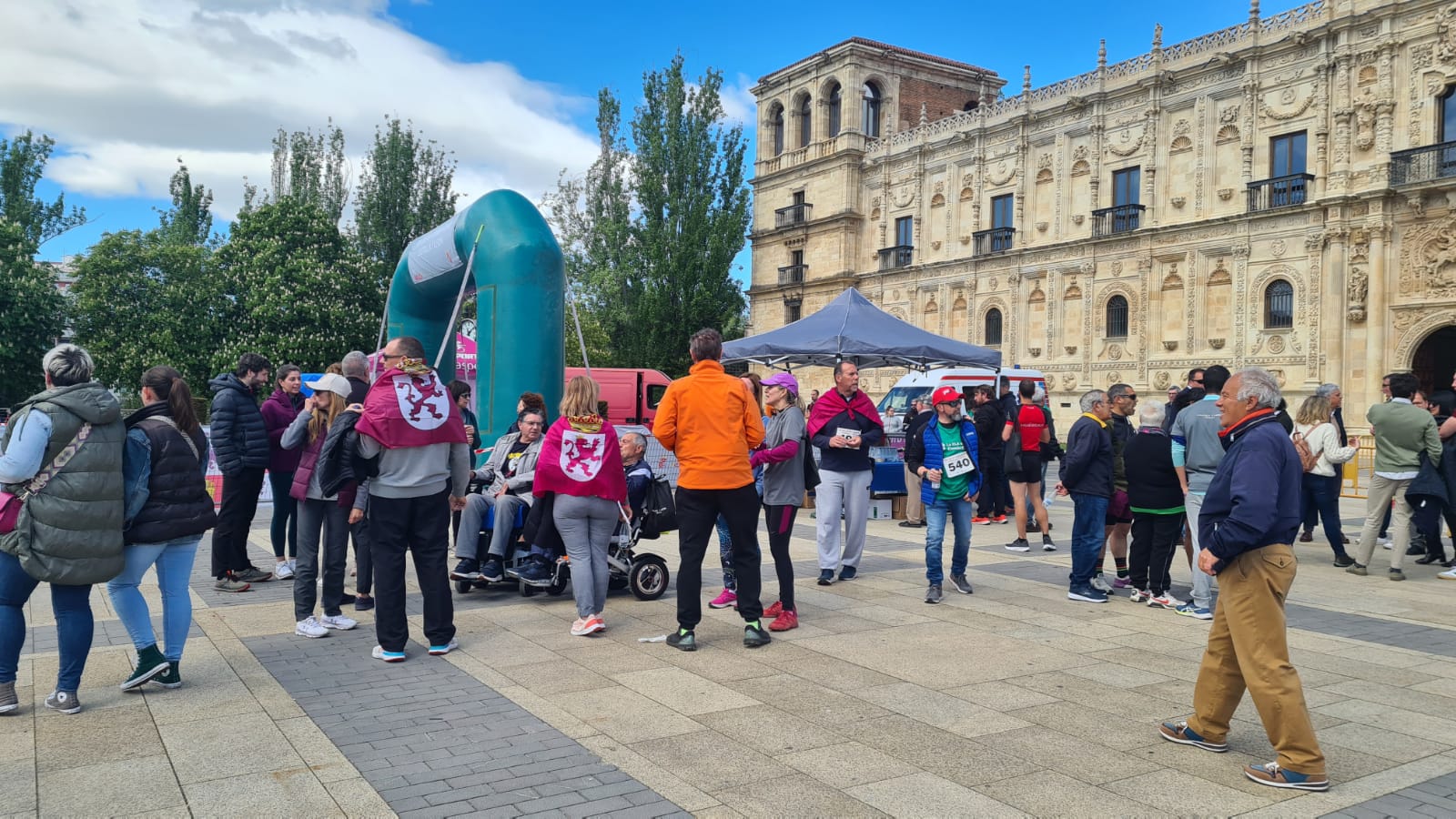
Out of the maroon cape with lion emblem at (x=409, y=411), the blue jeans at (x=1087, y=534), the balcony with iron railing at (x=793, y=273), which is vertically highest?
the balcony with iron railing at (x=793, y=273)

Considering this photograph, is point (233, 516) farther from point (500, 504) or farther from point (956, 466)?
point (956, 466)

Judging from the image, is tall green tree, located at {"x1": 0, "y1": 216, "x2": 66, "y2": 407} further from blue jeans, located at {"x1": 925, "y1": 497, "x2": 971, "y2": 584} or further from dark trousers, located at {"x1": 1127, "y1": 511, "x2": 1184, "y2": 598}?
dark trousers, located at {"x1": 1127, "y1": 511, "x2": 1184, "y2": 598}

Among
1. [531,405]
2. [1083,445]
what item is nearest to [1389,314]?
[1083,445]

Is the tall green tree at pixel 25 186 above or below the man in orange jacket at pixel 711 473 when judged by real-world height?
above

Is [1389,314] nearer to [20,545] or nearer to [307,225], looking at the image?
[20,545]

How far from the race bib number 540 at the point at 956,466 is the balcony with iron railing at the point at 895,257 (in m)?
36.0

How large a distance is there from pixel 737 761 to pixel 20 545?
11.7 ft

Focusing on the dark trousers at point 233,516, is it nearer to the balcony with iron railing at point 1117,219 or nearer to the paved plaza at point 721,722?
the paved plaza at point 721,722

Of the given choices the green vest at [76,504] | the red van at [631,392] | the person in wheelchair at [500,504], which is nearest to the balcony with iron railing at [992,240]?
the red van at [631,392]

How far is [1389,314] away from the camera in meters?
28.6

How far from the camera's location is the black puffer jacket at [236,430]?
8594 millimetres

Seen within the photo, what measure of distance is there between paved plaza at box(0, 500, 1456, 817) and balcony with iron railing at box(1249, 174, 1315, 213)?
87.5ft

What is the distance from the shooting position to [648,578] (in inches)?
330

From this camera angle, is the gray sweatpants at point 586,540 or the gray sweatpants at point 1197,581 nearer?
the gray sweatpants at point 586,540
